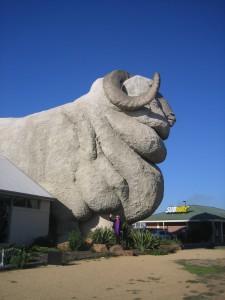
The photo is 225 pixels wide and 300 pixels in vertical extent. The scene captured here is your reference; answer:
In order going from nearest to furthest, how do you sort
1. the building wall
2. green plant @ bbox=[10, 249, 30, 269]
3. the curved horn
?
1. green plant @ bbox=[10, 249, 30, 269]
2. the building wall
3. the curved horn

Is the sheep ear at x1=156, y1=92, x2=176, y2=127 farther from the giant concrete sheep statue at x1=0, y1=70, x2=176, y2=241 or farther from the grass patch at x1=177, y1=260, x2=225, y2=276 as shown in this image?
the grass patch at x1=177, y1=260, x2=225, y2=276

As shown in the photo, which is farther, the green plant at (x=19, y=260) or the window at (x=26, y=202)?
the window at (x=26, y=202)

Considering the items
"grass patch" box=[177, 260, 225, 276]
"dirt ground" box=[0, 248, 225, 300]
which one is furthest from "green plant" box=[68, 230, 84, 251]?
"grass patch" box=[177, 260, 225, 276]

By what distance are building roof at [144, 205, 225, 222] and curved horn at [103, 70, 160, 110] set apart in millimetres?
20734

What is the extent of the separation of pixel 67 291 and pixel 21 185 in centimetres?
939

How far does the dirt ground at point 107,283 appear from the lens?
6.70 m

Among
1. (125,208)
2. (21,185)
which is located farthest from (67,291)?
(125,208)

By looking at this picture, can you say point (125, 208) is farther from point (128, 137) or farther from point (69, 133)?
point (69, 133)

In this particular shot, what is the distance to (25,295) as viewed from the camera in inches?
261

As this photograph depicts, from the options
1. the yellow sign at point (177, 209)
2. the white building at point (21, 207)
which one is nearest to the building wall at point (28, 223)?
the white building at point (21, 207)

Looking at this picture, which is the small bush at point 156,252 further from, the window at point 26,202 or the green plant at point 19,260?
the green plant at point 19,260

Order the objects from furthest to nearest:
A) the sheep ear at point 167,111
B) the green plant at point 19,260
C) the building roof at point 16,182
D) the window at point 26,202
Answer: the sheep ear at point 167,111
the window at point 26,202
the building roof at point 16,182
the green plant at point 19,260

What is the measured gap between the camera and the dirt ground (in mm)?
6703

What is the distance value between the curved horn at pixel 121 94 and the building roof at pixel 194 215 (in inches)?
816
